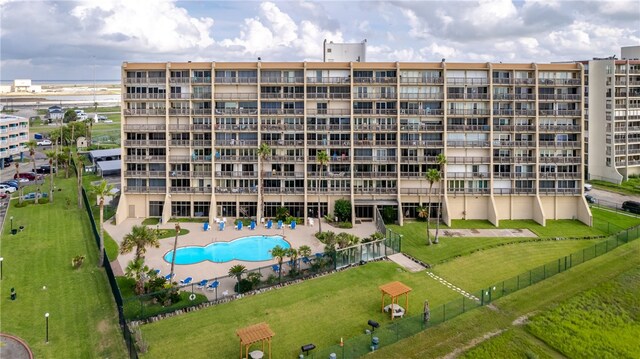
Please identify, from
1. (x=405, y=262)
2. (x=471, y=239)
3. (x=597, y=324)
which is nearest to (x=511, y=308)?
(x=597, y=324)

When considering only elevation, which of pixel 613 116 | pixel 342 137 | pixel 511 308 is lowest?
pixel 511 308

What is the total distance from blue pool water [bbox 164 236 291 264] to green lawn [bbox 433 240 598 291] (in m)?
21.0

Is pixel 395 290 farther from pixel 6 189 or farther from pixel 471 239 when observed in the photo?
pixel 6 189

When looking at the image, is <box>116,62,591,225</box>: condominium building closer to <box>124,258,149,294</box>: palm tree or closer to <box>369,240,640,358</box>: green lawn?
<box>369,240,640,358</box>: green lawn

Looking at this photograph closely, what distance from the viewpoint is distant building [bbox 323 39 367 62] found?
8369 cm

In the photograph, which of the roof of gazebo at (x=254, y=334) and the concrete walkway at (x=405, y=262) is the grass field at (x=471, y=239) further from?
the roof of gazebo at (x=254, y=334)

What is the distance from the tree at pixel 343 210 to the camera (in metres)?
67.6

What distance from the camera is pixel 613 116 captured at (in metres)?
94.5

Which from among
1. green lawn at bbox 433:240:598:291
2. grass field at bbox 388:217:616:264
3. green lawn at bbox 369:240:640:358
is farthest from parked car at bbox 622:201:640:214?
green lawn at bbox 369:240:640:358

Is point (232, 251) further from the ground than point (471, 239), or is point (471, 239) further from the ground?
point (471, 239)

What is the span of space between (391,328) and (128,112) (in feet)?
176

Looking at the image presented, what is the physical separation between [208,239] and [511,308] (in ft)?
123

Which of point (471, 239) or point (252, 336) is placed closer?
point (252, 336)

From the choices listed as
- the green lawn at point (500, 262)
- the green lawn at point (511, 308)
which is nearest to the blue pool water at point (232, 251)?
the green lawn at point (500, 262)
